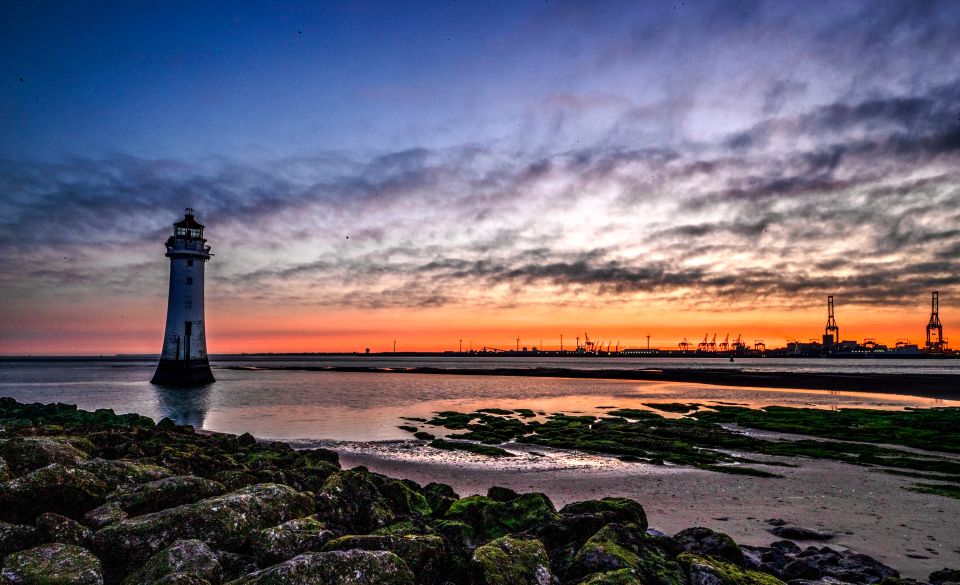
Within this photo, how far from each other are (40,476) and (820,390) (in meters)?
56.1

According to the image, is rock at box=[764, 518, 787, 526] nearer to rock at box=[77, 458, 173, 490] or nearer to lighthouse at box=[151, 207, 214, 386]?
rock at box=[77, 458, 173, 490]

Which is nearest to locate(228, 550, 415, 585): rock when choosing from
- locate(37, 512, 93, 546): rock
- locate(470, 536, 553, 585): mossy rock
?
locate(470, 536, 553, 585): mossy rock

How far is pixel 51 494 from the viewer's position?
6.63 meters

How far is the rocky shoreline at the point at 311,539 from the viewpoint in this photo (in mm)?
5102

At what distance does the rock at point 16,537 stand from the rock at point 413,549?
315cm

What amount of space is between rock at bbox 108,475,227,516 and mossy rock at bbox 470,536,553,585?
3.95 meters

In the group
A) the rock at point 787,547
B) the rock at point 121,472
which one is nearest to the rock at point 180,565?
the rock at point 121,472

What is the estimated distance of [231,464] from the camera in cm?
1024

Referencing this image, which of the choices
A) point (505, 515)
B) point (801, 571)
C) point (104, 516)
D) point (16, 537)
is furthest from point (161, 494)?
point (801, 571)

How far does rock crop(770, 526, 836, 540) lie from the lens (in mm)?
9250

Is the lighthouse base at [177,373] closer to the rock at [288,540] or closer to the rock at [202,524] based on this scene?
the rock at [202,524]

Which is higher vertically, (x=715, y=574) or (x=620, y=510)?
(x=715, y=574)

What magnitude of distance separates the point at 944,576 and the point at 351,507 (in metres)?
8.24

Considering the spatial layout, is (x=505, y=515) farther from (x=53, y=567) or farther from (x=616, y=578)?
(x=53, y=567)
